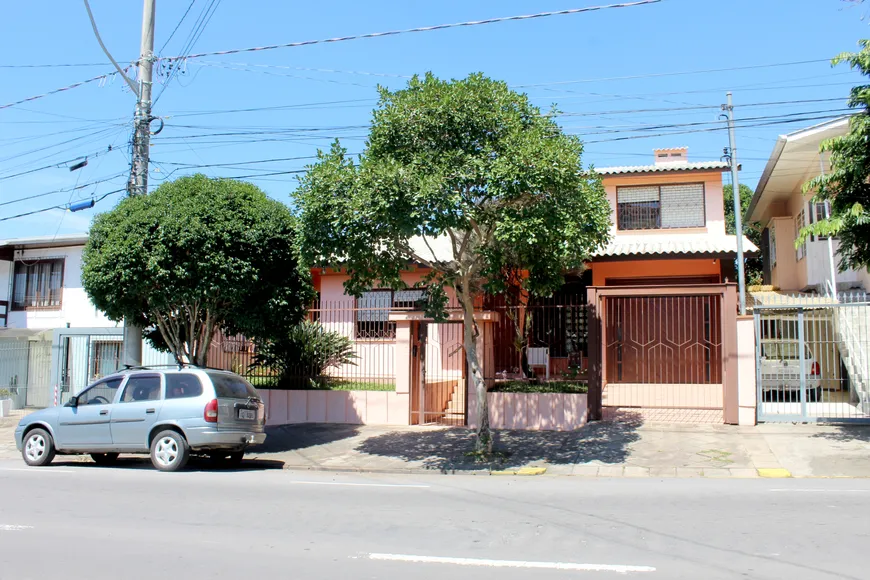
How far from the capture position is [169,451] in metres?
Result: 11.6

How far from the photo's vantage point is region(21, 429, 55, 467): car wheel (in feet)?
40.6

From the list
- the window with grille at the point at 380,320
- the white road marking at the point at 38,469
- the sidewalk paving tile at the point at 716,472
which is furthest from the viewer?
the window with grille at the point at 380,320

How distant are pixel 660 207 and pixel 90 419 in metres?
14.7

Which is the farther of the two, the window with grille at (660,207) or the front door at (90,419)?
the window with grille at (660,207)

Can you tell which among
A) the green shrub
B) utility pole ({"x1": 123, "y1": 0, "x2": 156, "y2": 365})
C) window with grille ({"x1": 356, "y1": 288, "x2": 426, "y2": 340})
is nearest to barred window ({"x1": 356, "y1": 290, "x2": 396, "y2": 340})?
window with grille ({"x1": 356, "y1": 288, "x2": 426, "y2": 340})

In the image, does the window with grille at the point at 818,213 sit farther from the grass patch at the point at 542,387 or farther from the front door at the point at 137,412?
the front door at the point at 137,412

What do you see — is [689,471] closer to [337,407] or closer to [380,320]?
[337,407]

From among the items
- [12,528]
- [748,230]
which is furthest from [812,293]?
[12,528]

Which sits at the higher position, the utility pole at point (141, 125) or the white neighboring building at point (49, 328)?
the utility pole at point (141, 125)

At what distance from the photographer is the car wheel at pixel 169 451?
11.5 meters

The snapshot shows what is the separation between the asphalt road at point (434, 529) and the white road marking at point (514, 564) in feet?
0.08

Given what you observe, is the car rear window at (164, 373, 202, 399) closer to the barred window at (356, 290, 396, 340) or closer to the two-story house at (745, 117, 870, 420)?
the barred window at (356, 290, 396, 340)

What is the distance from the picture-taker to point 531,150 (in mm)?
10445

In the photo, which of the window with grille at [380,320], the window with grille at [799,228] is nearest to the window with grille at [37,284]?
the window with grille at [380,320]
